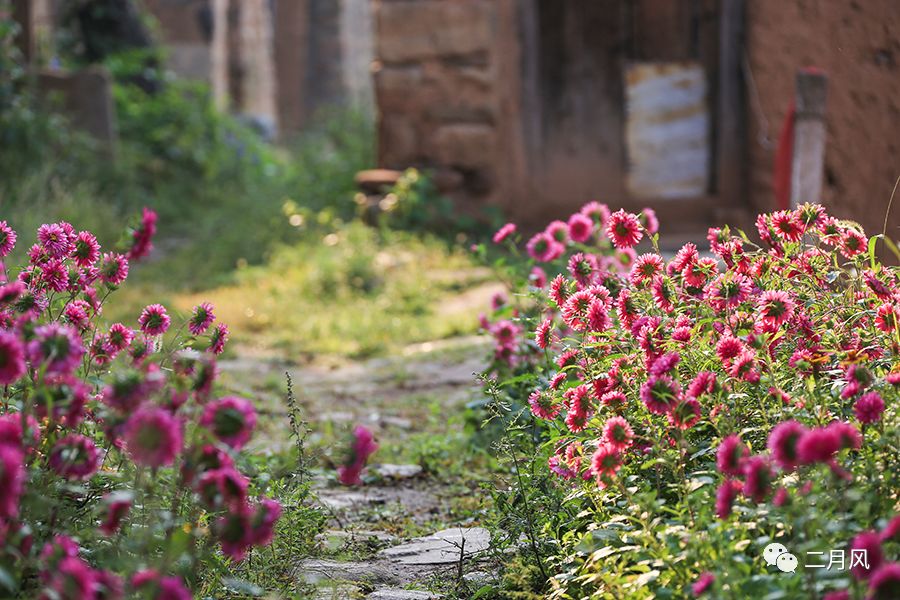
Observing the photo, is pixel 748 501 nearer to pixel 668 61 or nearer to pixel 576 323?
pixel 576 323

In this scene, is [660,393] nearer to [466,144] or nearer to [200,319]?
[200,319]

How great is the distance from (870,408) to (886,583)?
42 centimetres

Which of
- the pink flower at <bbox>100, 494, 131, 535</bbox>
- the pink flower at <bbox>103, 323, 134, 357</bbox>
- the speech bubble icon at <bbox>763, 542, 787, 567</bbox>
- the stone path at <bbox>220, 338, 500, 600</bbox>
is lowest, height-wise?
the stone path at <bbox>220, 338, 500, 600</bbox>

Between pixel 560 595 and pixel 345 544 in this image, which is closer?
pixel 560 595

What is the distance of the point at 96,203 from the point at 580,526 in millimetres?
6215

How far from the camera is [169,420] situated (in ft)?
5.04

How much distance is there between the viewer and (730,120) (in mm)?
7551

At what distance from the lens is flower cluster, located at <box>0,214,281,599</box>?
1.54m

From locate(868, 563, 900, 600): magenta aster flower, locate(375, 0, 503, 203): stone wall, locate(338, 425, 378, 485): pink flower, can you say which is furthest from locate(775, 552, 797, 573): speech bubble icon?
locate(375, 0, 503, 203): stone wall

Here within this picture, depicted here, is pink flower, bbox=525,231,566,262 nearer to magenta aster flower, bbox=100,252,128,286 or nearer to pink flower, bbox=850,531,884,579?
magenta aster flower, bbox=100,252,128,286

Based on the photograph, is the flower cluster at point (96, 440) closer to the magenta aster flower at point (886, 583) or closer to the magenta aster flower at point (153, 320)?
the magenta aster flower at point (153, 320)

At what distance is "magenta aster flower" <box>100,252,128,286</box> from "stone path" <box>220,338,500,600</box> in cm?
72

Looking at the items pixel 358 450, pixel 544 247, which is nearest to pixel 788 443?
pixel 358 450

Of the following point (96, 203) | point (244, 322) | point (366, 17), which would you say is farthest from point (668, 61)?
point (366, 17)
